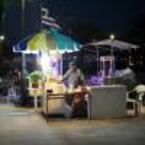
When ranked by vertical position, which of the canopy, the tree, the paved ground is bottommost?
the paved ground

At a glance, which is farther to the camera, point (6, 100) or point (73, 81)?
point (6, 100)

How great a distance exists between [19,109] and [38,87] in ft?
3.27

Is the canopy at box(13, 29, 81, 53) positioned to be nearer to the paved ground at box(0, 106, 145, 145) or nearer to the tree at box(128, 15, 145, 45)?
the paved ground at box(0, 106, 145, 145)

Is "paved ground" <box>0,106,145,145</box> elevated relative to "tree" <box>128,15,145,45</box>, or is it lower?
lower

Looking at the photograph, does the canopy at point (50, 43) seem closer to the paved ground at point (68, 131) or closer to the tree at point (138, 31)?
the paved ground at point (68, 131)

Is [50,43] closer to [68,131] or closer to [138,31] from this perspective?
[68,131]

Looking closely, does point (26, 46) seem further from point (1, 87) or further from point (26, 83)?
point (1, 87)

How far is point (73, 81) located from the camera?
19266 mm

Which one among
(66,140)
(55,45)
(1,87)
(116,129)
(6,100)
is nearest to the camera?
(66,140)

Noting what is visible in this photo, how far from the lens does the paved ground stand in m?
13.8

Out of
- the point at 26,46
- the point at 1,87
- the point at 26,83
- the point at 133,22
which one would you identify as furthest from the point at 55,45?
the point at 133,22

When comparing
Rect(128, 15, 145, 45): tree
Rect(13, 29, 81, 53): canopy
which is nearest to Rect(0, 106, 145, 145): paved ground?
Rect(13, 29, 81, 53): canopy

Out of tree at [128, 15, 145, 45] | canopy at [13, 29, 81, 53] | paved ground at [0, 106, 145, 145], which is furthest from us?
tree at [128, 15, 145, 45]

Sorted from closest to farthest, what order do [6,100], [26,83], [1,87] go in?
[26,83] < [6,100] < [1,87]
